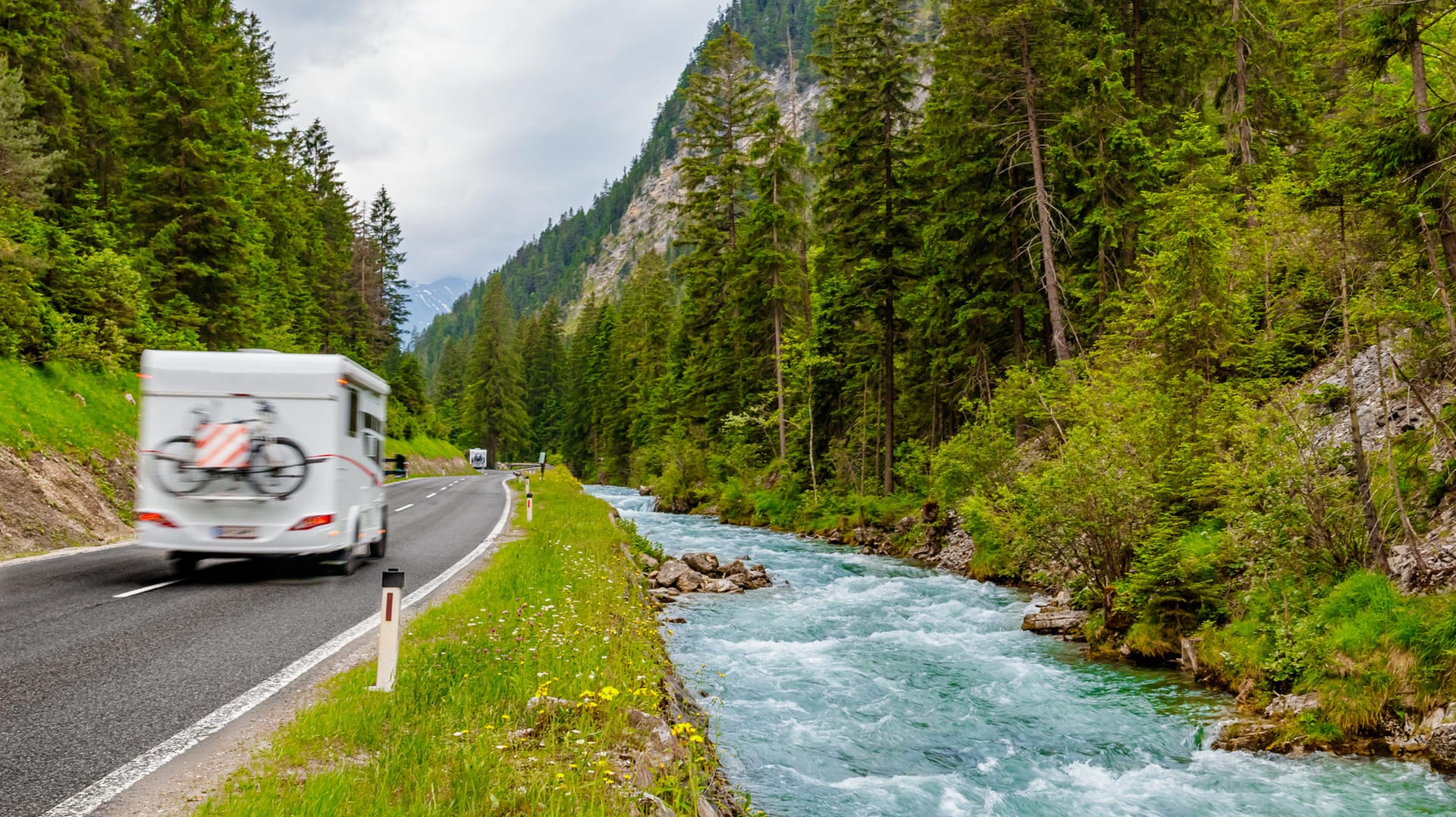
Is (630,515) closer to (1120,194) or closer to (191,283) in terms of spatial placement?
(191,283)

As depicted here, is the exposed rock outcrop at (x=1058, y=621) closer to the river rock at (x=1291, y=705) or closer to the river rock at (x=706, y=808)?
the river rock at (x=1291, y=705)

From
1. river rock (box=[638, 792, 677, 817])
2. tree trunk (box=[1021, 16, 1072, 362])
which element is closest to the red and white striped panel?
river rock (box=[638, 792, 677, 817])

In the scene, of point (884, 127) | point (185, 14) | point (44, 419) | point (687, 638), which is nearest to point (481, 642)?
point (687, 638)

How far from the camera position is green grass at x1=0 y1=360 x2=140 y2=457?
596 inches

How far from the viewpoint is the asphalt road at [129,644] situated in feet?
15.7

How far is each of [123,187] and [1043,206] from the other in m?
29.2

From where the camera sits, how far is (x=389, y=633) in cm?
598

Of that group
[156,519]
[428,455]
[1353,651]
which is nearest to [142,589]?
[156,519]

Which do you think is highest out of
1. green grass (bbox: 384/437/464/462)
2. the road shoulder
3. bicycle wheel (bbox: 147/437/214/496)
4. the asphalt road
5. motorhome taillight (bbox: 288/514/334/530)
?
green grass (bbox: 384/437/464/462)

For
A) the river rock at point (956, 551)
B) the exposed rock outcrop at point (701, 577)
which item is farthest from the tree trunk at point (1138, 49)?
the exposed rock outcrop at point (701, 577)

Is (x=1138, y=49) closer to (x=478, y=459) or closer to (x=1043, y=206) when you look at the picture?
(x=1043, y=206)

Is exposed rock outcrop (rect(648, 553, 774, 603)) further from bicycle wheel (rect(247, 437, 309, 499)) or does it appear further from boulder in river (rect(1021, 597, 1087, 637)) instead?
bicycle wheel (rect(247, 437, 309, 499))

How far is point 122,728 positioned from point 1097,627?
1203cm

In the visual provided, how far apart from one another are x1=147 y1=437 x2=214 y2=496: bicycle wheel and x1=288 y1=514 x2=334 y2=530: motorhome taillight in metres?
1.30
